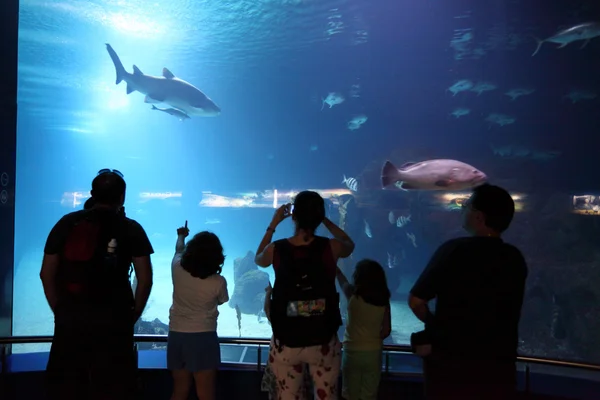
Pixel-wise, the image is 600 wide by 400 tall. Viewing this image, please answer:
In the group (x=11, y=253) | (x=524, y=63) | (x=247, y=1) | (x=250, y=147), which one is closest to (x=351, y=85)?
(x=524, y=63)

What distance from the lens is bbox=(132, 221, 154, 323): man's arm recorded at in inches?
85.4

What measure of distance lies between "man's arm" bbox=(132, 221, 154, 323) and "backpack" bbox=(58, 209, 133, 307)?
71 mm

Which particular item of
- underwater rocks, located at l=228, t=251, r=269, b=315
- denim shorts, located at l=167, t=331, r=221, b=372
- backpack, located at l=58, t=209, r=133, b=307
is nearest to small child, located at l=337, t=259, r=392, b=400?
denim shorts, located at l=167, t=331, r=221, b=372

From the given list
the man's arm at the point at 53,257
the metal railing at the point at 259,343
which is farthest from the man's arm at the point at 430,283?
the man's arm at the point at 53,257

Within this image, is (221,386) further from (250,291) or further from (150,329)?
(250,291)

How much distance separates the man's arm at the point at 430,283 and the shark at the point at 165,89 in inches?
407

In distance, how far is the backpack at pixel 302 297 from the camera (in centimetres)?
207

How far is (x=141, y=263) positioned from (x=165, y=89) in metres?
9.67

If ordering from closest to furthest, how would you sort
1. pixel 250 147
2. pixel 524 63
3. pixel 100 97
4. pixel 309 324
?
pixel 309 324 → pixel 524 63 → pixel 100 97 → pixel 250 147

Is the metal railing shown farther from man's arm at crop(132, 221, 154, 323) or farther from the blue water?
the blue water

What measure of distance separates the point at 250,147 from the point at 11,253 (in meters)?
38.4

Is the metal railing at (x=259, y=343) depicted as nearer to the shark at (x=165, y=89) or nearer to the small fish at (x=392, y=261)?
the shark at (x=165, y=89)

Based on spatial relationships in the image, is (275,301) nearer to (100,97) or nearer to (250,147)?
(100,97)

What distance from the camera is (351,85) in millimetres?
27672
